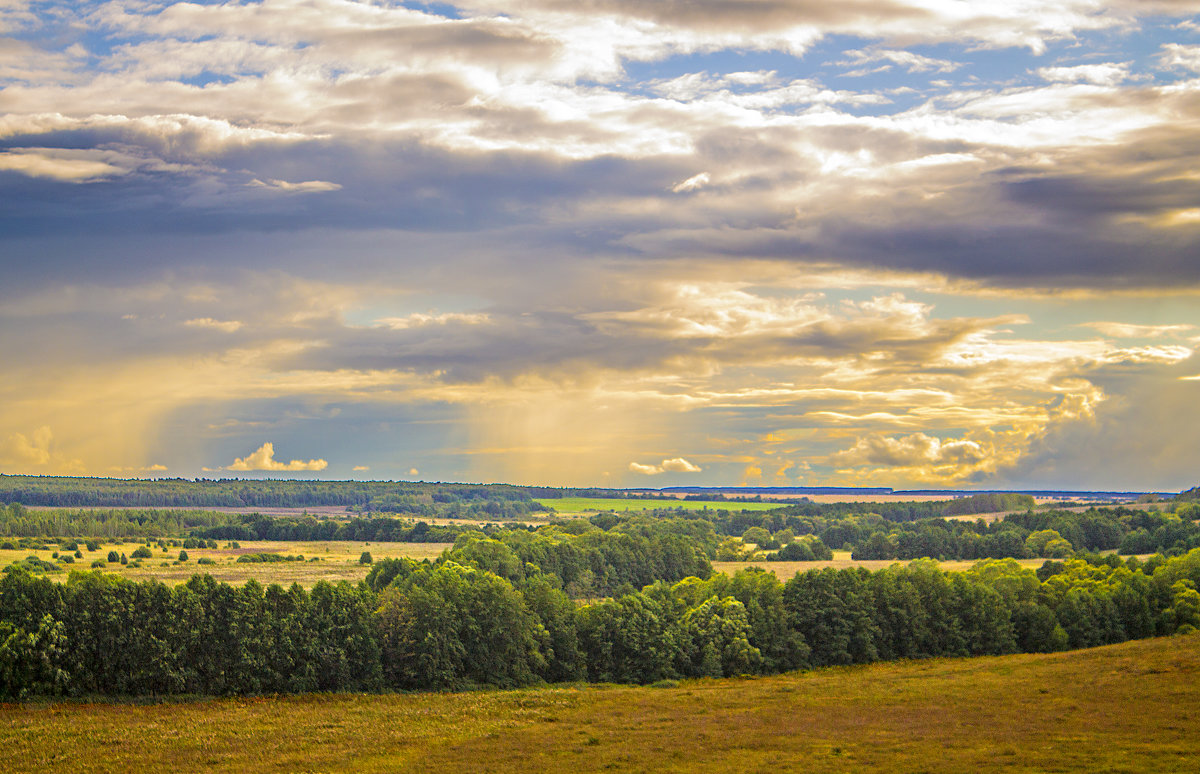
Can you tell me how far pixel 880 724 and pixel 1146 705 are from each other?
23.5 meters

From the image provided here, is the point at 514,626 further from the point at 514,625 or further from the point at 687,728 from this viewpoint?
the point at 687,728

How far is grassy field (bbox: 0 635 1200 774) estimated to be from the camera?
226 ft

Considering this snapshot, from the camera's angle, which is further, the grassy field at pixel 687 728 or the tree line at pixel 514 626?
the tree line at pixel 514 626

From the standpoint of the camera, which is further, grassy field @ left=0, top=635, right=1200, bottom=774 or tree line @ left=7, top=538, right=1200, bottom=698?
tree line @ left=7, top=538, right=1200, bottom=698

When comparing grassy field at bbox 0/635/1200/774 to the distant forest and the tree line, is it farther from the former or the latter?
the distant forest

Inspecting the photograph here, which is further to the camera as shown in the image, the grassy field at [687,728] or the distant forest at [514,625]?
the distant forest at [514,625]

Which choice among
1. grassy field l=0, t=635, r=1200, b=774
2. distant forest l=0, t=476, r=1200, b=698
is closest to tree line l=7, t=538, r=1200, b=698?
distant forest l=0, t=476, r=1200, b=698

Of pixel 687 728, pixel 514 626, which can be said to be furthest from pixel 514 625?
pixel 687 728

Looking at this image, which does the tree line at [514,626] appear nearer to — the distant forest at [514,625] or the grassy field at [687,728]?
the distant forest at [514,625]

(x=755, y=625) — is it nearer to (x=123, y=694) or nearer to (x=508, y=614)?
(x=508, y=614)

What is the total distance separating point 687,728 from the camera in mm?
82500

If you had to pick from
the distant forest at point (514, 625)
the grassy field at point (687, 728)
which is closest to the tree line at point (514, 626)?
the distant forest at point (514, 625)

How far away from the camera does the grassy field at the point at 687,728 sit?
69000mm

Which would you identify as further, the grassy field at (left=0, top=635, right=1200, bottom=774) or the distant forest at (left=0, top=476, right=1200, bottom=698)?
the distant forest at (left=0, top=476, right=1200, bottom=698)
